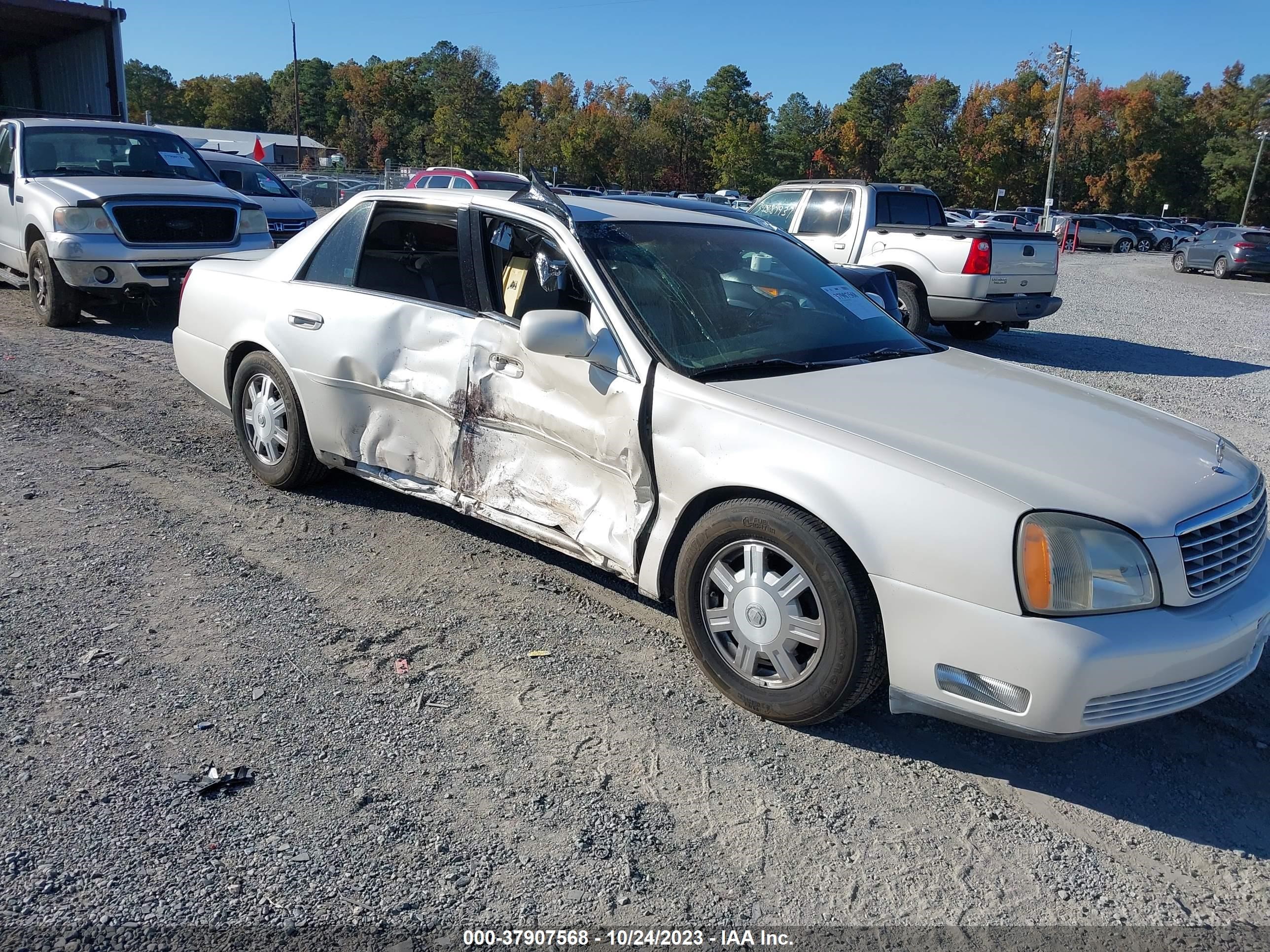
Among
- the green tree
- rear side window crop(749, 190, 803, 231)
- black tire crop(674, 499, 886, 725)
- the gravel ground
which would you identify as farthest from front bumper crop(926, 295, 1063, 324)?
the green tree

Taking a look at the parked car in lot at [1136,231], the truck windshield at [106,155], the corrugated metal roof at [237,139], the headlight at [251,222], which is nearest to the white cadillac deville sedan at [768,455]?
the headlight at [251,222]

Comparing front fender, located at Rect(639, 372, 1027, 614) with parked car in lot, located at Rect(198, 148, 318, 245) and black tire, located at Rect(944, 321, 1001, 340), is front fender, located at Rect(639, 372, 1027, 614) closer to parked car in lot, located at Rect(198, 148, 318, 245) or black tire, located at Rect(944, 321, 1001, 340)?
black tire, located at Rect(944, 321, 1001, 340)

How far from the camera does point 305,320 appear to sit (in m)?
4.80

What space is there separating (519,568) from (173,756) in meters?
1.79

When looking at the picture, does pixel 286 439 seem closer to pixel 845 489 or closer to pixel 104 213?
pixel 845 489

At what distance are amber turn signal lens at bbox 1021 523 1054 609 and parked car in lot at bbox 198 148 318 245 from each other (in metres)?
14.0

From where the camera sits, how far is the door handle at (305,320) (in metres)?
4.74

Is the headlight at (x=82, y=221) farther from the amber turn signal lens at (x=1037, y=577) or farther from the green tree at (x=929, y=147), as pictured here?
the green tree at (x=929, y=147)

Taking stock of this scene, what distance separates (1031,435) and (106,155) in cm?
1062

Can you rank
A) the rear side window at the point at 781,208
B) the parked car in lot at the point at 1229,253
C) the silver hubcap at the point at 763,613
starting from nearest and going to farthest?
the silver hubcap at the point at 763,613 → the rear side window at the point at 781,208 → the parked car in lot at the point at 1229,253

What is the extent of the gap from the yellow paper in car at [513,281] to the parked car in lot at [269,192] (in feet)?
38.6

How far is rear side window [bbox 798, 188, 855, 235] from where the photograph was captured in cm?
1183

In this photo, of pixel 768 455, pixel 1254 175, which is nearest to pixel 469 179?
pixel 768 455

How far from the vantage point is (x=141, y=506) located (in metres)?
5.01
